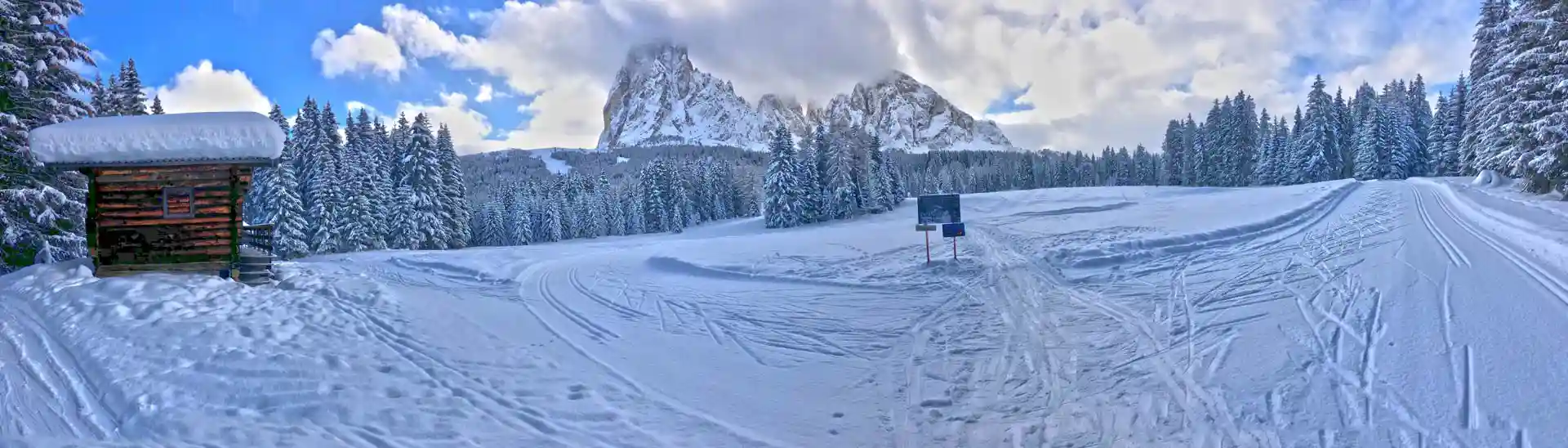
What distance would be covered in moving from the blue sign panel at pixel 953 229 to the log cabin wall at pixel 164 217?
610 inches

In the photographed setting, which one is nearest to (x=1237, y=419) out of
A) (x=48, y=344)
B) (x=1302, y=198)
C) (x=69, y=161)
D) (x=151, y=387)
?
(x=151, y=387)

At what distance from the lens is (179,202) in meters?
13.6

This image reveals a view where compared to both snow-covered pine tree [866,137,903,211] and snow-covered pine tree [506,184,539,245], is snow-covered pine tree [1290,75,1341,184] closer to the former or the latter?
snow-covered pine tree [866,137,903,211]

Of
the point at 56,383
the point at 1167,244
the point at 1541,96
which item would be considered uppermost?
the point at 1541,96

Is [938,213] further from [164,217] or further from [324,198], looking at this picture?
[324,198]

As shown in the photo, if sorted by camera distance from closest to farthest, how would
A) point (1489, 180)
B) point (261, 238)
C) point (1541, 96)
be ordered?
1. point (261, 238)
2. point (1541, 96)
3. point (1489, 180)

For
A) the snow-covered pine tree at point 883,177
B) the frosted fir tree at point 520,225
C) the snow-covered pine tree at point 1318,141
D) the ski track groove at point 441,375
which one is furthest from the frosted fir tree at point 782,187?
the snow-covered pine tree at point 1318,141

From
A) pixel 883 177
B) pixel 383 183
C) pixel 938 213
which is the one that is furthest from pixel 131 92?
pixel 883 177

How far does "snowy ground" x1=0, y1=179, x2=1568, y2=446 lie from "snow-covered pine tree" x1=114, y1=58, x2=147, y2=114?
2009cm

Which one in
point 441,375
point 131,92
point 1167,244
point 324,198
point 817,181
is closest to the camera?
point 441,375

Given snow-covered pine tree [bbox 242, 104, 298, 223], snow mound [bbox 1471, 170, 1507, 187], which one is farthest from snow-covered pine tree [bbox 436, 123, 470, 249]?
snow mound [bbox 1471, 170, 1507, 187]

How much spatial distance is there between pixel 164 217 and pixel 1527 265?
24.9m

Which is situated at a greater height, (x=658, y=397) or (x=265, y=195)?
(x=265, y=195)

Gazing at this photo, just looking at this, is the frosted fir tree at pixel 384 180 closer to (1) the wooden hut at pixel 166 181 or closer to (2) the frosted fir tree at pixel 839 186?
(1) the wooden hut at pixel 166 181
